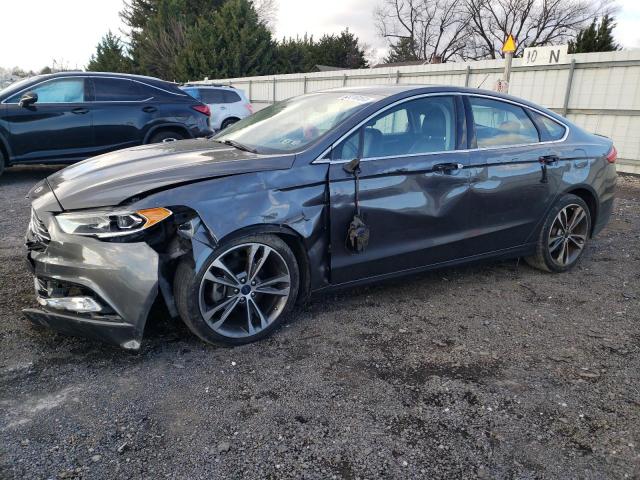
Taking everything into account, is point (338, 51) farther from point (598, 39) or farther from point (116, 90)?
point (116, 90)

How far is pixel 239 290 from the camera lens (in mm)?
3088

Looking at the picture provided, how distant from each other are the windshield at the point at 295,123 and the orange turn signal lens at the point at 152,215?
0.93 m

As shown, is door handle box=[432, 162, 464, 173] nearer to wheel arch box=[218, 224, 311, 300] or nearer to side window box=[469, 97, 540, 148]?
side window box=[469, 97, 540, 148]

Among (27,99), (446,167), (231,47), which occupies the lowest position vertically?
(446,167)

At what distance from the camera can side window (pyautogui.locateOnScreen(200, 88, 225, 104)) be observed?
531 inches

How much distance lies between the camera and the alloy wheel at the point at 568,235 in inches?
179

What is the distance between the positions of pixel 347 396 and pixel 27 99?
6.88 m

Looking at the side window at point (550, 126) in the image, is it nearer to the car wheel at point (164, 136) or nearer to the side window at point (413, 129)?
the side window at point (413, 129)

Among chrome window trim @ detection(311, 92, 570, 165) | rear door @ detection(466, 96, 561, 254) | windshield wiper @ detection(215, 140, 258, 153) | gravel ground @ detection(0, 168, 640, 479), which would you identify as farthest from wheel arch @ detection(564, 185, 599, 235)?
windshield wiper @ detection(215, 140, 258, 153)

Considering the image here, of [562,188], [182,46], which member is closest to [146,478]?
[562,188]

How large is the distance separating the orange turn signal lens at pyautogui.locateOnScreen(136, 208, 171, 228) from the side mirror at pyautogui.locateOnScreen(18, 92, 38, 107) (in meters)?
5.78

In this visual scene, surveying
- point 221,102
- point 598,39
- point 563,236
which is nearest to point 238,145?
point 563,236

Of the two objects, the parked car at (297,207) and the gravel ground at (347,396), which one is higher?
the parked car at (297,207)

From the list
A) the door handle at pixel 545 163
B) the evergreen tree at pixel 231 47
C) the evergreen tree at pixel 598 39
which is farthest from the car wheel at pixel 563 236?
the evergreen tree at pixel 231 47
